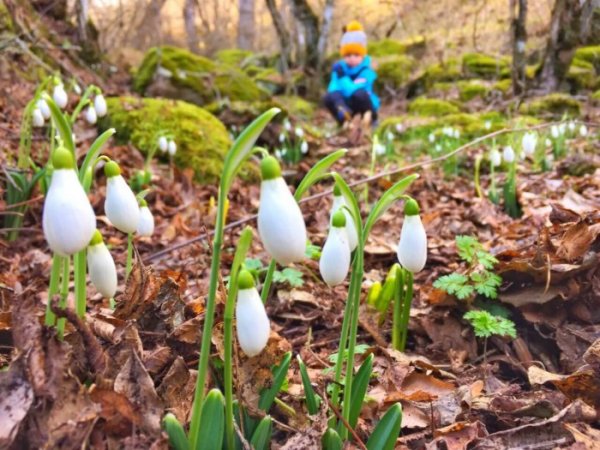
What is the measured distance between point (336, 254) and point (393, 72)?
14543 millimetres

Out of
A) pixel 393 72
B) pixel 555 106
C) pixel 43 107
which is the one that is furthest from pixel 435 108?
pixel 43 107

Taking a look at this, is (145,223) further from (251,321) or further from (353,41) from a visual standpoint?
(353,41)

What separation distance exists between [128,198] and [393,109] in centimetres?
1306

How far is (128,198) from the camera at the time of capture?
3.94 ft

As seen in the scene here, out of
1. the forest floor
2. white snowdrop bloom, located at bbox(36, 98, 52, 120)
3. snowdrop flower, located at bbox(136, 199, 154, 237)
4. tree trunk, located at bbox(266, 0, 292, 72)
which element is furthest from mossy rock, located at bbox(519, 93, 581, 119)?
snowdrop flower, located at bbox(136, 199, 154, 237)

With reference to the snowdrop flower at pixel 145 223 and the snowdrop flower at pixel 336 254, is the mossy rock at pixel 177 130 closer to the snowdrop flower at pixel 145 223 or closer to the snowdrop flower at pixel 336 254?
the snowdrop flower at pixel 145 223

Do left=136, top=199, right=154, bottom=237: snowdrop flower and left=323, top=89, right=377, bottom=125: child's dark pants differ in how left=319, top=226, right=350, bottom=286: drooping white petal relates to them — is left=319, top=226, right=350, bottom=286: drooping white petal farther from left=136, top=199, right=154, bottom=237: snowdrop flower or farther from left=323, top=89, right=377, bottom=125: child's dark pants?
left=323, top=89, right=377, bottom=125: child's dark pants

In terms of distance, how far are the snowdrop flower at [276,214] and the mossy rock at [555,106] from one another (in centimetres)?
927

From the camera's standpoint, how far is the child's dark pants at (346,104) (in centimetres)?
998

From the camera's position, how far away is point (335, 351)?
6.31 feet

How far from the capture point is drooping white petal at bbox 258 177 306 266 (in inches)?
35.5

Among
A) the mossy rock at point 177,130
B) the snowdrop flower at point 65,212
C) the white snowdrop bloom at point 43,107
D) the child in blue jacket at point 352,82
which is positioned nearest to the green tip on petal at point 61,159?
the snowdrop flower at point 65,212

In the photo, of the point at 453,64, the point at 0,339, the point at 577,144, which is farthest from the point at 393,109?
the point at 0,339

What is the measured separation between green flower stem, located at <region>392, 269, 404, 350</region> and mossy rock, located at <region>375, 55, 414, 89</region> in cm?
1349
